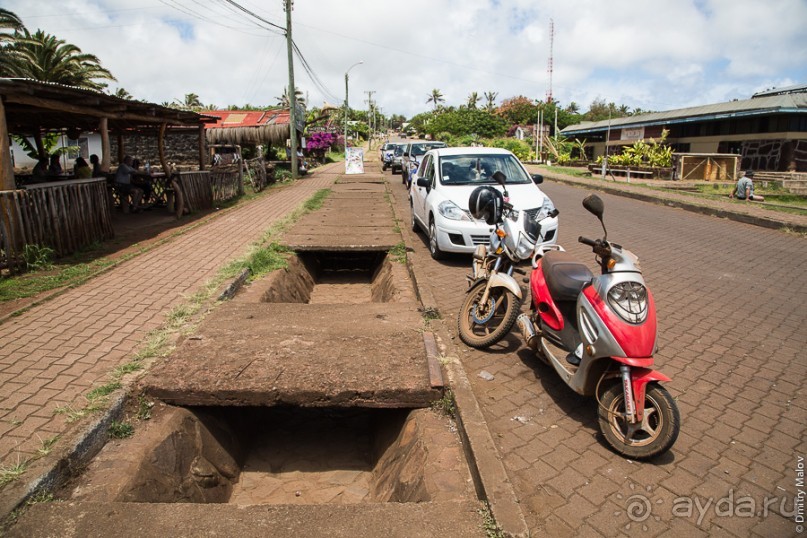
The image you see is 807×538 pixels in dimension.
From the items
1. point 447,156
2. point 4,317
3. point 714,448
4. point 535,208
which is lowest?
point 714,448

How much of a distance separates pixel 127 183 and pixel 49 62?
1712cm

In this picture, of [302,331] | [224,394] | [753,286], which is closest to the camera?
[224,394]

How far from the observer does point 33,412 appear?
352 centimetres

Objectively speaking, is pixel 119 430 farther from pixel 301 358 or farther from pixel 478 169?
pixel 478 169

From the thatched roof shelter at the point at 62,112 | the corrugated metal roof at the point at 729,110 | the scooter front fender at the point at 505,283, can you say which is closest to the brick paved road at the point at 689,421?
the scooter front fender at the point at 505,283

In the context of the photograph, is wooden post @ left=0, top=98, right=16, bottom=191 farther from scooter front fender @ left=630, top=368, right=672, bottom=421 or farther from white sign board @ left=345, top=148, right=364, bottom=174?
white sign board @ left=345, top=148, right=364, bottom=174

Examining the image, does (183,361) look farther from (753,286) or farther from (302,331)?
(753,286)

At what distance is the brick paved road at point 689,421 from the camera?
2.78 metres

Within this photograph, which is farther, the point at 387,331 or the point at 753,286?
the point at 753,286

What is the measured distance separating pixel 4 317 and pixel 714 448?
6.31 m

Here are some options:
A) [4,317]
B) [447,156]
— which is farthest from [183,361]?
[447,156]

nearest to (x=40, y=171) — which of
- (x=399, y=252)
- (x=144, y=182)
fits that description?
(x=144, y=182)

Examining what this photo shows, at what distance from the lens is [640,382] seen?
123 inches

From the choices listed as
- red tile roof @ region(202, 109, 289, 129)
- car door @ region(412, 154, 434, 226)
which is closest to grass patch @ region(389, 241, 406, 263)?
car door @ region(412, 154, 434, 226)
